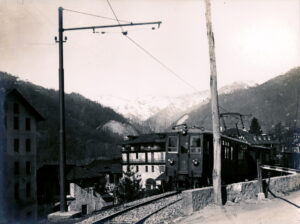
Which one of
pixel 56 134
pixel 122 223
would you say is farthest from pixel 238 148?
pixel 56 134

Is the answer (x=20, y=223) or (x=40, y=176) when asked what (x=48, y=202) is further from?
(x=20, y=223)

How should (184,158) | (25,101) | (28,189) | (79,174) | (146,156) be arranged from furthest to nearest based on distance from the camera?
(146,156) < (79,174) < (25,101) < (28,189) < (184,158)

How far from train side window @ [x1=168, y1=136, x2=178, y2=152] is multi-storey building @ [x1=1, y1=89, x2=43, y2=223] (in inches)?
1027

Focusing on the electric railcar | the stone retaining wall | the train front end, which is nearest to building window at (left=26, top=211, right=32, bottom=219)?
the electric railcar

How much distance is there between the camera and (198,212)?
39.2ft

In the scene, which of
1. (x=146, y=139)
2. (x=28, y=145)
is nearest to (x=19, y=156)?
(x=28, y=145)

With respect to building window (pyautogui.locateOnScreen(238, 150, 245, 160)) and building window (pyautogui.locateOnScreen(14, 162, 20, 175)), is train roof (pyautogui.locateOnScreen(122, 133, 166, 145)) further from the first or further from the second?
building window (pyautogui.locateOnScreen(238, 150, 245, 160))

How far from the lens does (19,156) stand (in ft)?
154

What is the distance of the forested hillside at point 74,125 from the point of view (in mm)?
93938

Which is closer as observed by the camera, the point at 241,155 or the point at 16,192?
the point at 241,155

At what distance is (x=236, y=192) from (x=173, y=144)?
6.32 m

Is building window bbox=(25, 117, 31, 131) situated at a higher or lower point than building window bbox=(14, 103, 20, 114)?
lower

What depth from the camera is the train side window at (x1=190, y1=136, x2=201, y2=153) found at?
19156mm

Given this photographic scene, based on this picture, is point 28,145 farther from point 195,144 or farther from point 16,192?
point 195,144
